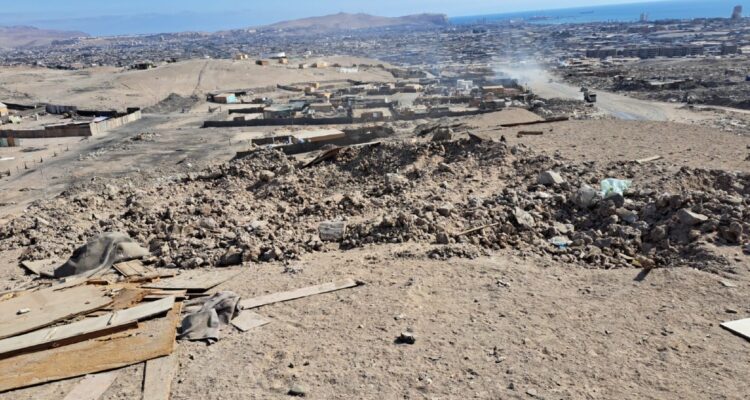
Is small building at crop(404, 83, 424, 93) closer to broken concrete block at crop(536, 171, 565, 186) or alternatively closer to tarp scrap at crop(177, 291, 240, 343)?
broken concrete block at crop(536, 171, 565, 186)

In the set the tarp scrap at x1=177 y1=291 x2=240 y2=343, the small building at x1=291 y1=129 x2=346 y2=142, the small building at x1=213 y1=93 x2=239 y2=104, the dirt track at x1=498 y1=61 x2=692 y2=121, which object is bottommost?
the dirt track at x1=498 y1=61 x2=692 y2=121

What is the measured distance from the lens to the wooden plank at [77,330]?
226 inches

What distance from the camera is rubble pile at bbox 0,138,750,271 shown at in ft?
26.6

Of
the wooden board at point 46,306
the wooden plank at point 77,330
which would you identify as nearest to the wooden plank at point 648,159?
the wooden plank at point 77,330

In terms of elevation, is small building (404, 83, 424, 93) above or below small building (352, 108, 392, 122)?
above

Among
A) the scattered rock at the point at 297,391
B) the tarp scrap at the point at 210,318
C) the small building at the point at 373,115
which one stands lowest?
the small building at the point at 373,115

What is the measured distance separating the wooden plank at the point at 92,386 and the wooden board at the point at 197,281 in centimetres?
197

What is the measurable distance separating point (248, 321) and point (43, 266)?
4.77 metres

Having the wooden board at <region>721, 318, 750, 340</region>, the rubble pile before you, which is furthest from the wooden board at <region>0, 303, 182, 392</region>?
the wooden board at <region>721, 318, 750, 340</region>

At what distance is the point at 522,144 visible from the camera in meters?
14.2

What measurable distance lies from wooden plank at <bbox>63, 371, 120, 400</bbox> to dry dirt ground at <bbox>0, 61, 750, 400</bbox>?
0.11 metres

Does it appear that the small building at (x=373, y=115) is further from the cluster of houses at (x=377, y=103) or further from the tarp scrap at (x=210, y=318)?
the tarp scrap at (x=210, y=318)

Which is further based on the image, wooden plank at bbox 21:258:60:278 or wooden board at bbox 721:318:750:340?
wooden plank at bbox 21:258:60:278

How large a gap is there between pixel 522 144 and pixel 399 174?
3567mm
